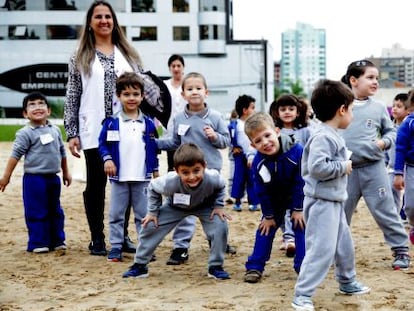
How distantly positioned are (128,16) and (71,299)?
52136 millimetres

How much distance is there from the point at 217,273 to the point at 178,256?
81 centimetres

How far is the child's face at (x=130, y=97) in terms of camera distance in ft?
21.2

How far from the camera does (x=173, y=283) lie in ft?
18.8

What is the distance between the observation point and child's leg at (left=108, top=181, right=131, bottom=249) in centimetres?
661

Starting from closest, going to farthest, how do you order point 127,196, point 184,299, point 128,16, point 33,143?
point 184,299 → point 127,196 → point 33,143 → point 128,16

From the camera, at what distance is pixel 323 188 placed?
16.0 feet

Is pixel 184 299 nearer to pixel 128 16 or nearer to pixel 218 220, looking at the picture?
pixel 218 220

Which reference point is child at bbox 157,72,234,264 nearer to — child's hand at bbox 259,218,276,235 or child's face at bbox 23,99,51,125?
child's hand at bbox 259,218,276,235

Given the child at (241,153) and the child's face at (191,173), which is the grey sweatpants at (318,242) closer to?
the child's face at (191,173)

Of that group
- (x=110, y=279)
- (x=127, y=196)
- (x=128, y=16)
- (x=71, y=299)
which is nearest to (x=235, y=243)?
(x=127, y=196)

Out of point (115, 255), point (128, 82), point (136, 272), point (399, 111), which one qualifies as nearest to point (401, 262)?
point (136, 272)

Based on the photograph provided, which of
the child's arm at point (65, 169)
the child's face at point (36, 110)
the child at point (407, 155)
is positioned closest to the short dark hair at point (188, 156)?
the child at point (407, 155)

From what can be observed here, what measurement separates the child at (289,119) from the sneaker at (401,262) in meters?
1.10

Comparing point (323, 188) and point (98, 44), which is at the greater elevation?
point (98, 44)
